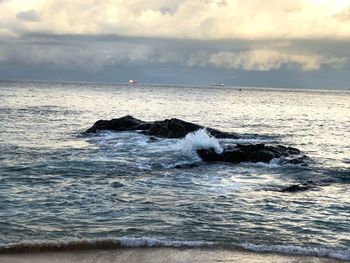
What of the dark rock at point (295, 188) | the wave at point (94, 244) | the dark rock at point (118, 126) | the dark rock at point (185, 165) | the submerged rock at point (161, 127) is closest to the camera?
the wave at point (94, 244)

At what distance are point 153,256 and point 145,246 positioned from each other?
2.65 feet

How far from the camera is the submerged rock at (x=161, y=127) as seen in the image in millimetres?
35125

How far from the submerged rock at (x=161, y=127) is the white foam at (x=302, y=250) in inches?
903

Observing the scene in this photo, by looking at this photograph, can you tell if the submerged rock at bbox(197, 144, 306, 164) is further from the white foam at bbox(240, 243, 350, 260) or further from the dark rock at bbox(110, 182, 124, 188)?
the white foam at bbox(240, 243, 350, 260)

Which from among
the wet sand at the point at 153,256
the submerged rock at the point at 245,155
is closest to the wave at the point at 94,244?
the wet sand at the point at 153,256

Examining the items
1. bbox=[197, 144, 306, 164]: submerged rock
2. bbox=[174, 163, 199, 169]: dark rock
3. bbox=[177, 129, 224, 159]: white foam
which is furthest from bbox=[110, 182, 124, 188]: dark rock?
bbox=[177, 129, 224, 159]: white foam

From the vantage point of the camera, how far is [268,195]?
17609 millimetres

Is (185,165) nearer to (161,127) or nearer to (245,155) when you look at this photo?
(245,155)

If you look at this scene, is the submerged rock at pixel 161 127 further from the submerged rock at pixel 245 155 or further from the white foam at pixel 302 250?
the white foam at pixel 302 250

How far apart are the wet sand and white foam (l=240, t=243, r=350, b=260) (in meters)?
0.24

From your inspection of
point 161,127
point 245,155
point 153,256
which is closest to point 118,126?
point 161,127

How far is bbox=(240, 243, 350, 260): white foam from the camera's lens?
1136cm

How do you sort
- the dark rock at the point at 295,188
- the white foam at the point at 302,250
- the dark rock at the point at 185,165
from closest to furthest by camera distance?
the white foam at the point at 302,250
the dark rock at the point at 295,188
the dark rock at the point at 185,165

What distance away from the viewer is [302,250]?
11.5 m
